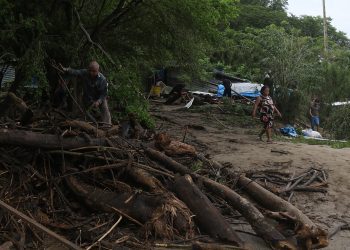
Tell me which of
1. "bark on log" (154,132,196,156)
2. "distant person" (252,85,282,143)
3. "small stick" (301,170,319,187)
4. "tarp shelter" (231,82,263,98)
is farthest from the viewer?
"tarp shelter" (231,82,263,98)

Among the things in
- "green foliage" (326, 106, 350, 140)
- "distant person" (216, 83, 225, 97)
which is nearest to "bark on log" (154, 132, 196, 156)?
"green foliage" (326, 106, 350, 140)

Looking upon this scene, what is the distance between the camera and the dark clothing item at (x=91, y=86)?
852cm

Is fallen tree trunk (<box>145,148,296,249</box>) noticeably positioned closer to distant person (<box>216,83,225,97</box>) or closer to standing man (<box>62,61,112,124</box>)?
standing man (<box>62,61,112,124</box>)

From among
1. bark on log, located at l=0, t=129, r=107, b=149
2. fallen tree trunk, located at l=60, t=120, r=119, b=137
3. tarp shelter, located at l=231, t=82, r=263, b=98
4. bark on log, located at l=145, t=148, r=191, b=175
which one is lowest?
tarp shelter, located at l=231, t=82, r=263, b=98

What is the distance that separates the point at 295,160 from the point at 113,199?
482 centimetres

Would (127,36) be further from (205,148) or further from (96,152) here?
(96,152)

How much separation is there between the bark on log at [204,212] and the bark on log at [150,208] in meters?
0.12

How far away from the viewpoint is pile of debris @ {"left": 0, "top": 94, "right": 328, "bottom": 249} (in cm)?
516

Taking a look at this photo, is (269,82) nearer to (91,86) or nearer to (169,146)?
(91,86)

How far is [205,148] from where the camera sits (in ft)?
35.1

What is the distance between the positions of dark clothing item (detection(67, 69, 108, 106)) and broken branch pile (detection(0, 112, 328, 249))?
6.74 feet

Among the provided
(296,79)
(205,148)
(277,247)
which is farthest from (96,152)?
(296,79)

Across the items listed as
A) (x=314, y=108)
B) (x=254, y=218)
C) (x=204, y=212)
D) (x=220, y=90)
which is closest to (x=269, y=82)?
(x=314, y=108)

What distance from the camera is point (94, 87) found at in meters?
8.60
